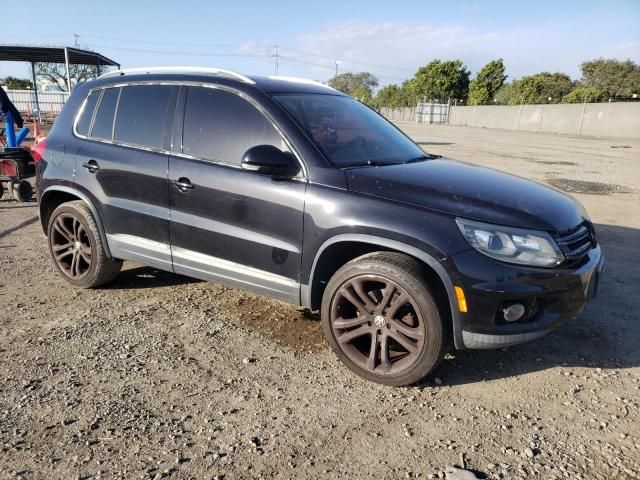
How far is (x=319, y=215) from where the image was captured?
10.3 feet

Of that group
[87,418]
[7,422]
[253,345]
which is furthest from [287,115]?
[7,422]

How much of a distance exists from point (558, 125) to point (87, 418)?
4635 cm

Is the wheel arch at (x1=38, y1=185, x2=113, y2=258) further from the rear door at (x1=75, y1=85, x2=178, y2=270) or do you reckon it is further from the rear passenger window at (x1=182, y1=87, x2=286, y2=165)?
the rear passenger window at (x1=182, y1=87, x2=286, y2=165)

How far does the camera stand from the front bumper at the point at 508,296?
9.07 feet

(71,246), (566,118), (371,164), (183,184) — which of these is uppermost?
(371,164)

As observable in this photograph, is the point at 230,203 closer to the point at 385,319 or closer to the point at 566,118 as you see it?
the point at 385,319

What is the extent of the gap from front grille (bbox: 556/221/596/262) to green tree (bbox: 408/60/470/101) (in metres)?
68.1

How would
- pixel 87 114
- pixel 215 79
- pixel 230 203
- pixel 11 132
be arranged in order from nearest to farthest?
pixel 230 203
pixel 215 79
pixel 87 114
pixel 11 132

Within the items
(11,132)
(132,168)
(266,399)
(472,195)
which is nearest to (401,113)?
(11,132)

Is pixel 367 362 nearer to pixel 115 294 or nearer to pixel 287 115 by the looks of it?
pixel 287 115

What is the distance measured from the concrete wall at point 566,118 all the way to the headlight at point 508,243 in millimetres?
39145

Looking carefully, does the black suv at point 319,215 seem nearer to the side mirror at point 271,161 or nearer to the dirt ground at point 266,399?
the side mirror at point 271,161

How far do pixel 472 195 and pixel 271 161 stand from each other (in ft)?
4.15

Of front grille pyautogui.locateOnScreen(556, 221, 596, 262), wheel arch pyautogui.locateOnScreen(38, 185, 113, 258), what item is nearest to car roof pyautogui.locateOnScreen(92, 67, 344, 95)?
wheel arch pyautogui.locateOnScreen(38, 185, 113, 258)
